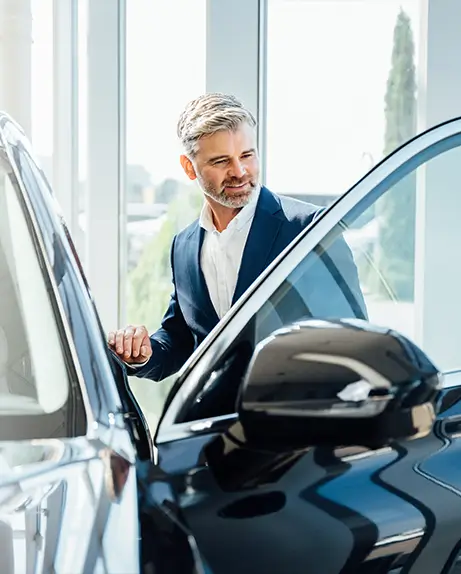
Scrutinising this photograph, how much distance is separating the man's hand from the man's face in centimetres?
60

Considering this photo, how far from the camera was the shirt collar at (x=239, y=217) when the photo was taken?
1684 millimetres

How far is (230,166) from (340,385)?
4.14 ft

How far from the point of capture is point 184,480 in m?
0.85

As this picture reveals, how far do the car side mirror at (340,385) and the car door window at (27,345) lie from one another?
0.20 metres

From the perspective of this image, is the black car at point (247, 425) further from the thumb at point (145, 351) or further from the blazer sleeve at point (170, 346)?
the blazer sleeve at point (170, 346)

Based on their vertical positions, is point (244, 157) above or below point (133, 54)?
below

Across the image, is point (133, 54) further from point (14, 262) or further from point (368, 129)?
point (14, 262)

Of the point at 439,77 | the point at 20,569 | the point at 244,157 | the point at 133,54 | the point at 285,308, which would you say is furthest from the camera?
the point at 133,54

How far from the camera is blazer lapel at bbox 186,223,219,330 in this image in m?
1.71

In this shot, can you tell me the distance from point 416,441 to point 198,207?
3.06 m

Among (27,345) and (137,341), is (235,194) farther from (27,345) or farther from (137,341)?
(27,345)

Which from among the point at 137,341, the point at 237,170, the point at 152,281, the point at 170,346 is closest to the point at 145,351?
the point at 137,341

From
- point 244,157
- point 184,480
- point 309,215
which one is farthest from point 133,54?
point 184,480

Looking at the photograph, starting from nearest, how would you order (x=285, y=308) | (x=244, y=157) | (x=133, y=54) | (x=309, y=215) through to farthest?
1. (x=285, y=308)
2. (x=309, y=215)
3. (x=244, y=157)
4. (x=133, y=54)
